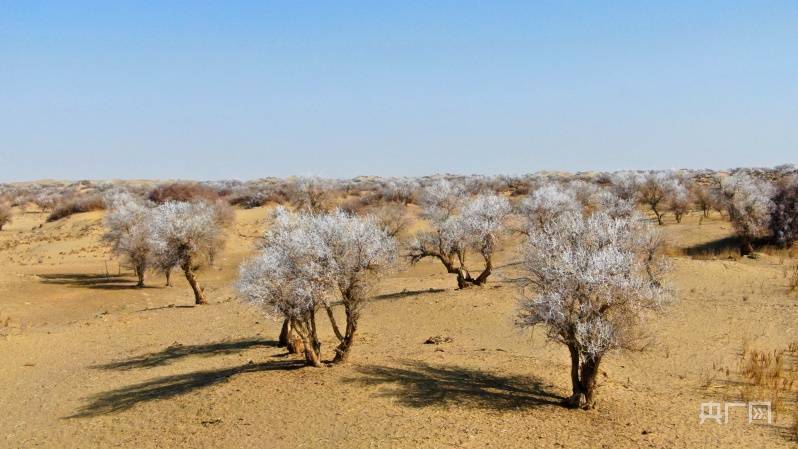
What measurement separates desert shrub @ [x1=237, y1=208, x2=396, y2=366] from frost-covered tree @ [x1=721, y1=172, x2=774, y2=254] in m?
33.6

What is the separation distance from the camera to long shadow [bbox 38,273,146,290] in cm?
4075

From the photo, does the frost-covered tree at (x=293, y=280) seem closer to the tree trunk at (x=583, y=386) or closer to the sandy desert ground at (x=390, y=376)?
the sandy desert ground at (x=390, y=376)

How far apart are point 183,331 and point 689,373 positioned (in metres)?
22.2

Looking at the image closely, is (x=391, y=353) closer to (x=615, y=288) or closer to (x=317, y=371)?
(x=317, y=371)

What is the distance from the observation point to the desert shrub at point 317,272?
17234 millimetres

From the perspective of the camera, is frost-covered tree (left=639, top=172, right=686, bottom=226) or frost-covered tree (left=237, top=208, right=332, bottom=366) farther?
frost-covered tree (left=639, top=172, right=686, bottom=226)

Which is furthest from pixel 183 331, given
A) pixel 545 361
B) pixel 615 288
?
pixel 615 288

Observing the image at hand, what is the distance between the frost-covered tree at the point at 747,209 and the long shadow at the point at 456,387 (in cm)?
3080

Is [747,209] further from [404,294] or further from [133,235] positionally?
[133,235]

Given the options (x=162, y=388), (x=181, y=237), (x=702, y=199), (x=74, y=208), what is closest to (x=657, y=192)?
(x=702, y=199)

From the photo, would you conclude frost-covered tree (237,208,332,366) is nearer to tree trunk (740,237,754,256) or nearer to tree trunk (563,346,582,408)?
Answer: tree trunk (563,346,582,408)

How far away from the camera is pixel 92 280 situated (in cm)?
4294

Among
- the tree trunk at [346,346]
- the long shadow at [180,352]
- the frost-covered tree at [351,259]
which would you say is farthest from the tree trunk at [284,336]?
the frost-covered tree at [351,259]

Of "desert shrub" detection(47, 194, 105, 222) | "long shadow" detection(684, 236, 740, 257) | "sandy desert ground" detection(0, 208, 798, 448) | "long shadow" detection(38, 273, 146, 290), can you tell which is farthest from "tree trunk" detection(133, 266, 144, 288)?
"desert shrub" detection(47, 194, 105, 222)
